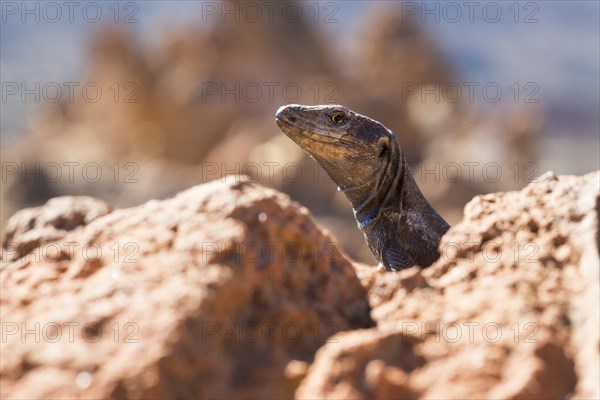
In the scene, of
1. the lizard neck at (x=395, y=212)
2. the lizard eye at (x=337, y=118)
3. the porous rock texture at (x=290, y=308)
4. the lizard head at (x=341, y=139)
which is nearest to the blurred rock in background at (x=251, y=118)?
the lizard neck at (x=395, y=212)

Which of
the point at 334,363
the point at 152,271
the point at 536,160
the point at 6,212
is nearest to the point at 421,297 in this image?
the point at 334,363

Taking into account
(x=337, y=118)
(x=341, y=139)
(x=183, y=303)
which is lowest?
(x=183, y=303)

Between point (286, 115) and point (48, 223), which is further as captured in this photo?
point (286, 115)

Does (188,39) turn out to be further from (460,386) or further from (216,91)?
(460,386)

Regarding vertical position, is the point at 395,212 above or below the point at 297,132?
below

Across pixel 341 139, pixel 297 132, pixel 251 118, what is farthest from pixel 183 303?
pixel 251 118

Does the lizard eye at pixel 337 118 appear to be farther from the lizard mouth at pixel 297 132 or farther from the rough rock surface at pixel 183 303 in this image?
the rough rock surface at pixel 183 303

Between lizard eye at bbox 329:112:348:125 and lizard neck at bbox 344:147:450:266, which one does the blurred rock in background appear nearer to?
lizard neck at bbox 344:147:450:266

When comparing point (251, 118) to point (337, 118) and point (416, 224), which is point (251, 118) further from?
point (416, 224)

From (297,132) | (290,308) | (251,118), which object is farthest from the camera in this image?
(251,118)
